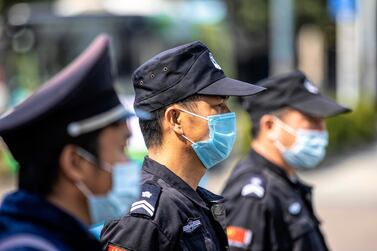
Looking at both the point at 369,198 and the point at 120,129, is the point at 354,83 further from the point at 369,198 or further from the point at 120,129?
the point at 120,129

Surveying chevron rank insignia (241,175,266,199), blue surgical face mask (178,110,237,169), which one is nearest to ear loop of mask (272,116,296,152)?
chevron rank insignia (241,175,266,199)

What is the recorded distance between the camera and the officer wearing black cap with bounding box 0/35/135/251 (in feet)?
6.07

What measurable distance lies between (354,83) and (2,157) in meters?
7.52

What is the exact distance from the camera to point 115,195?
200 cm

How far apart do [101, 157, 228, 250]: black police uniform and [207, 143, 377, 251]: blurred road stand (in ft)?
19.5

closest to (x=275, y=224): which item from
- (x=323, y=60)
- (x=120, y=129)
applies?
(x=120, y=129)

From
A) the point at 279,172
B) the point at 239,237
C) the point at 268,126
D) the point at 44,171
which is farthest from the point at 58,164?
the point at 268,126

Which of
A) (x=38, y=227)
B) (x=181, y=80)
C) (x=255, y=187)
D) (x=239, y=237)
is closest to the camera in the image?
(x=38, y=227)

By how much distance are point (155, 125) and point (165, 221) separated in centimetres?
38

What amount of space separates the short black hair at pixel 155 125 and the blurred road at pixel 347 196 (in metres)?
5.98

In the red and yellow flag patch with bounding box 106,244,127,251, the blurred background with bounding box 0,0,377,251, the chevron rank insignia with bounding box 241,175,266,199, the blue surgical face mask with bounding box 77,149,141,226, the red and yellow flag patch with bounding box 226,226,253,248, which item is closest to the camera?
the blue surgical face mask with bounding box 77,149,141,226

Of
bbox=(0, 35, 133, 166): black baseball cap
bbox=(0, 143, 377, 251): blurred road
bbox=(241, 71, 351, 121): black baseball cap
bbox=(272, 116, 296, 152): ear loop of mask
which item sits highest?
bbox=(0, 35, 133, 166): black baseball cap

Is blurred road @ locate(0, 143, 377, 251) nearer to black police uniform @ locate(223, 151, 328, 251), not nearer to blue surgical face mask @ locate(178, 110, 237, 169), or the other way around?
black police uniform @ locate(223, 151, 328, 251)

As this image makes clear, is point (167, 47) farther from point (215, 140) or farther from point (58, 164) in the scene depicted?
point (58, 164)
